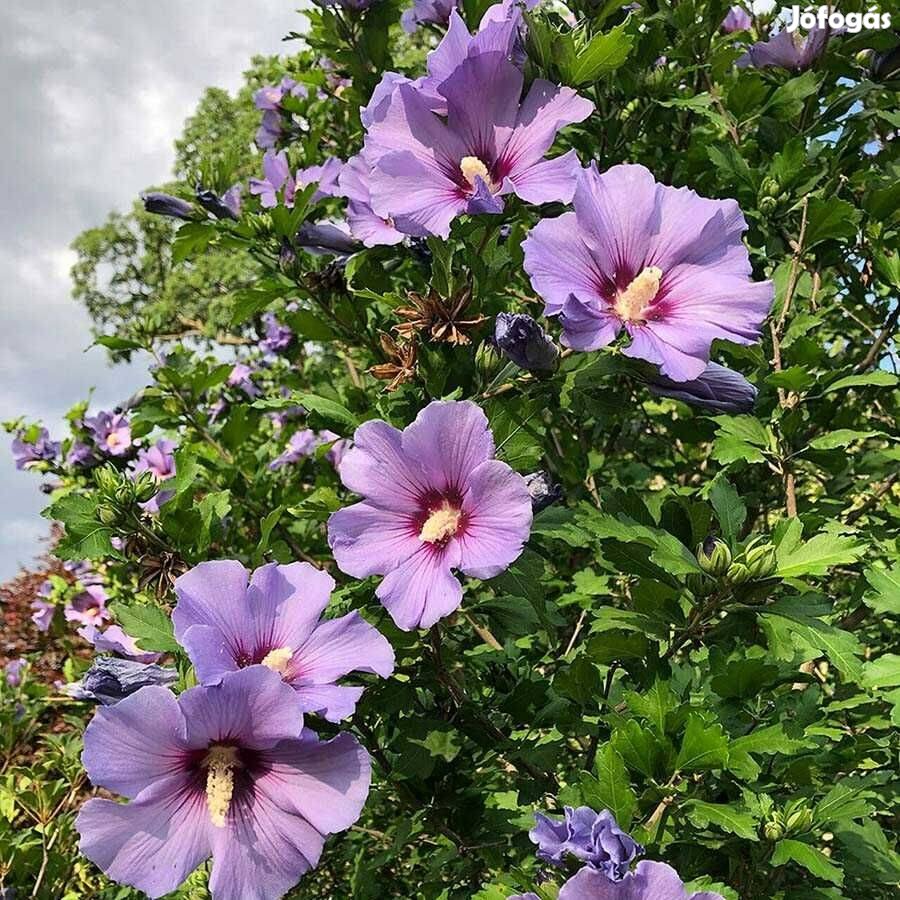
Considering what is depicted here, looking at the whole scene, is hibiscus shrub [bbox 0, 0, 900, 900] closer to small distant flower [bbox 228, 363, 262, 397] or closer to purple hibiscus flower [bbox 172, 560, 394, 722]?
purple hibiscus flower [bbox 172, 560, 394, 722]

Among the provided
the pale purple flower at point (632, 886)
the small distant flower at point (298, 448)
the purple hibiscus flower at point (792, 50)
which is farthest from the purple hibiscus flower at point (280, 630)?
the small distant flower at point (298, 448)

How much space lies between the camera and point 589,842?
1127 millimetres

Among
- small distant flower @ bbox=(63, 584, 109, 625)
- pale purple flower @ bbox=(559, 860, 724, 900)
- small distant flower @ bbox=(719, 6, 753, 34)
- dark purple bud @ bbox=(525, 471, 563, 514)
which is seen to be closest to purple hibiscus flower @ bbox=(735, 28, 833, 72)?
small distant flower @ bbox=(719, 6, 753, 34)

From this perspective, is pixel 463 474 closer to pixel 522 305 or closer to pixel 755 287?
pixel 755 287

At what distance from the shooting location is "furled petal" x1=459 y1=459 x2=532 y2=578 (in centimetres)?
119

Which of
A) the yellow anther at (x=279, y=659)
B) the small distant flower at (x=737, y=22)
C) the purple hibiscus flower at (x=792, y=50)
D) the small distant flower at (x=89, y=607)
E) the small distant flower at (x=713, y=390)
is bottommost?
the yellow anther at (x=279, y=659)

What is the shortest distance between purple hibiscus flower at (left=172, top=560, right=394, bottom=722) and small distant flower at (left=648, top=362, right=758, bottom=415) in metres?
0.55

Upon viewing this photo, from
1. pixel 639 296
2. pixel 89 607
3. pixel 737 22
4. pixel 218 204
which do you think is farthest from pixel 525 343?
pixel 89 607

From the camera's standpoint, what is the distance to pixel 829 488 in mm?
2451

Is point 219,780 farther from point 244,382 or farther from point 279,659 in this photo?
point 244,382

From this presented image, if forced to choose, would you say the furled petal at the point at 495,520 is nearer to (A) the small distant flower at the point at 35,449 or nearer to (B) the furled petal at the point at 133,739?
(B) the furled petal at the point at 133,739

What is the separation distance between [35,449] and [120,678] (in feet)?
8.04

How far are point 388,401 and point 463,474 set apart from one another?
1.20ft

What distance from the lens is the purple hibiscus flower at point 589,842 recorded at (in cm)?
109
